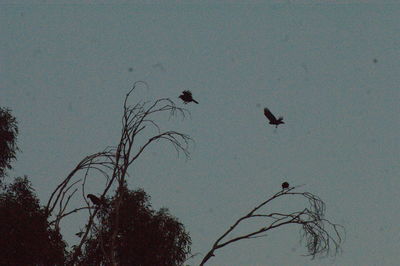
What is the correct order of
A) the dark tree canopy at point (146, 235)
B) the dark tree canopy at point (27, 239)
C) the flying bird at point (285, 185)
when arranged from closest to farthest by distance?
the flying bird at point (285, 185), the dark tree canopy at point (27, 239), the dark tree canopy at point (146, 235)

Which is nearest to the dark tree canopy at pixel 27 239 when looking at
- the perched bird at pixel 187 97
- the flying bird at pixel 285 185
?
the perched bird at pixel 187 97

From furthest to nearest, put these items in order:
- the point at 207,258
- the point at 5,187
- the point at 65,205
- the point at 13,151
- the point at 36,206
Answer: the point at 13,151, the point at 5,187, the point at 36,206, the point at 65,205, the point at 207,258

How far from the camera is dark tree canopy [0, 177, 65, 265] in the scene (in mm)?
14336

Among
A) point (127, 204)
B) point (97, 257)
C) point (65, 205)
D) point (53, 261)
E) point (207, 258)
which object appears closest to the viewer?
point (207, 258)

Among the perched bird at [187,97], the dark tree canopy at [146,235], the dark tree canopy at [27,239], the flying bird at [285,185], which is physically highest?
the dark tree canopy at [146,235]

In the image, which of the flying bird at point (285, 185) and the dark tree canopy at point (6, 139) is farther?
the dark tree canopy at point (6, 139)

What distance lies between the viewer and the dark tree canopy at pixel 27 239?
1434 centimetres

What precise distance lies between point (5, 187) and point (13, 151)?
15.7ft

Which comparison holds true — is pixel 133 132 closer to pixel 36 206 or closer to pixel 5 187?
pixel 36 206

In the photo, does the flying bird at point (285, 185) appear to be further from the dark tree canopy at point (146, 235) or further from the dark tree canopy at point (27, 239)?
the dark tree canopy at point (146, 235)

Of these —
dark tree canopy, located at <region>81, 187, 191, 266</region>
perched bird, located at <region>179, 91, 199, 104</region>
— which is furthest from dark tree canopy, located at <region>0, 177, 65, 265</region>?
dark tree canopy, located at <region>81, 187, 191, 266</region>

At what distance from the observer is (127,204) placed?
25438 millimetres

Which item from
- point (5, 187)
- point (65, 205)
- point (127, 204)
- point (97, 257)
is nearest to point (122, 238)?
point (127, 204)

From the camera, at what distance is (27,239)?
14461mm
